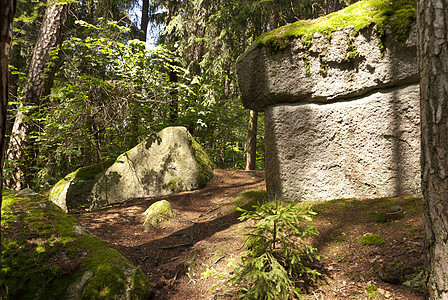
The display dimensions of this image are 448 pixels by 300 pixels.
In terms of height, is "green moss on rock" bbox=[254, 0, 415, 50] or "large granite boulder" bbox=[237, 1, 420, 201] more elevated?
"green moss on rock" bbox=[254, 0, 415, 50]

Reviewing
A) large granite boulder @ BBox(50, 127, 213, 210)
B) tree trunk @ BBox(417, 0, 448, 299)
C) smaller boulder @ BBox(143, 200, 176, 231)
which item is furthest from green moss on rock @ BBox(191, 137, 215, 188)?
tree trunk @ BBox(417, 0, 448, 299)

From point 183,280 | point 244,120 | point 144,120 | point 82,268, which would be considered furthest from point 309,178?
point 244,120

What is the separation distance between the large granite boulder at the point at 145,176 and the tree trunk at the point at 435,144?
5719 mm

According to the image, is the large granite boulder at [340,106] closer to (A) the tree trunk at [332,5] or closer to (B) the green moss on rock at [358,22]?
(B) the green moss on rock at [358,22]

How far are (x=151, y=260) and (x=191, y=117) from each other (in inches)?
276

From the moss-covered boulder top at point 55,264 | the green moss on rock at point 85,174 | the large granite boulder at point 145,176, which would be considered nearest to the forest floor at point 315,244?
the moss-covered boulder top at point 55,264

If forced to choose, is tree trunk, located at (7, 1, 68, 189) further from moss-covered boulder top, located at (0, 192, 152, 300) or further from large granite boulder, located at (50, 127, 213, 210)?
moss-covered boulder top, located at (0, 192, 152, 300)

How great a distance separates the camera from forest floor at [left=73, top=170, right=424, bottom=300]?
8.20 feet

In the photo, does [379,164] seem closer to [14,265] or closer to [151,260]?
[151,260]

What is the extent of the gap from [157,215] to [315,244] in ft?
10.7

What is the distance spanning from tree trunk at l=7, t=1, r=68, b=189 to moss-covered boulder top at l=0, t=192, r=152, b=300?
10.8ft

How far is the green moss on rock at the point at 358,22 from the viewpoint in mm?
3928

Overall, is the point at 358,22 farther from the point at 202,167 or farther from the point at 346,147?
the point at 202,167

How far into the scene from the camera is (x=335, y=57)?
4.29 m
